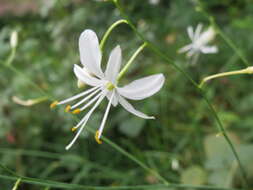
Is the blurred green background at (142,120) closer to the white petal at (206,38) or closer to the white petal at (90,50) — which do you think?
the white petal at (206,38)

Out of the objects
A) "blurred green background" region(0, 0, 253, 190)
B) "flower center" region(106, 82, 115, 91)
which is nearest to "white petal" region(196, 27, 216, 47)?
"blurred green background" region(0, 0, 253, 190)

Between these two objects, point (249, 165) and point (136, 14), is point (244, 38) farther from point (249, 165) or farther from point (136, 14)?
point (249, 165)

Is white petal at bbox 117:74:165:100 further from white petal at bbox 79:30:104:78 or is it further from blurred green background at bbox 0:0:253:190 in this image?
blurred green background at bbox 0:0:253:190

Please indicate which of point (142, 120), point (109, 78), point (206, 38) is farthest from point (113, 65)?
point (142, 120)

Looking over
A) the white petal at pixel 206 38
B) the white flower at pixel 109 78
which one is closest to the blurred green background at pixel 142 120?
the white petal at pixel 206 38

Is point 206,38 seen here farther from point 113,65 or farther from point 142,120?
A: point 113,65

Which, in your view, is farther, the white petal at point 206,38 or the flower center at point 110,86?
the white petal at point 206,38
